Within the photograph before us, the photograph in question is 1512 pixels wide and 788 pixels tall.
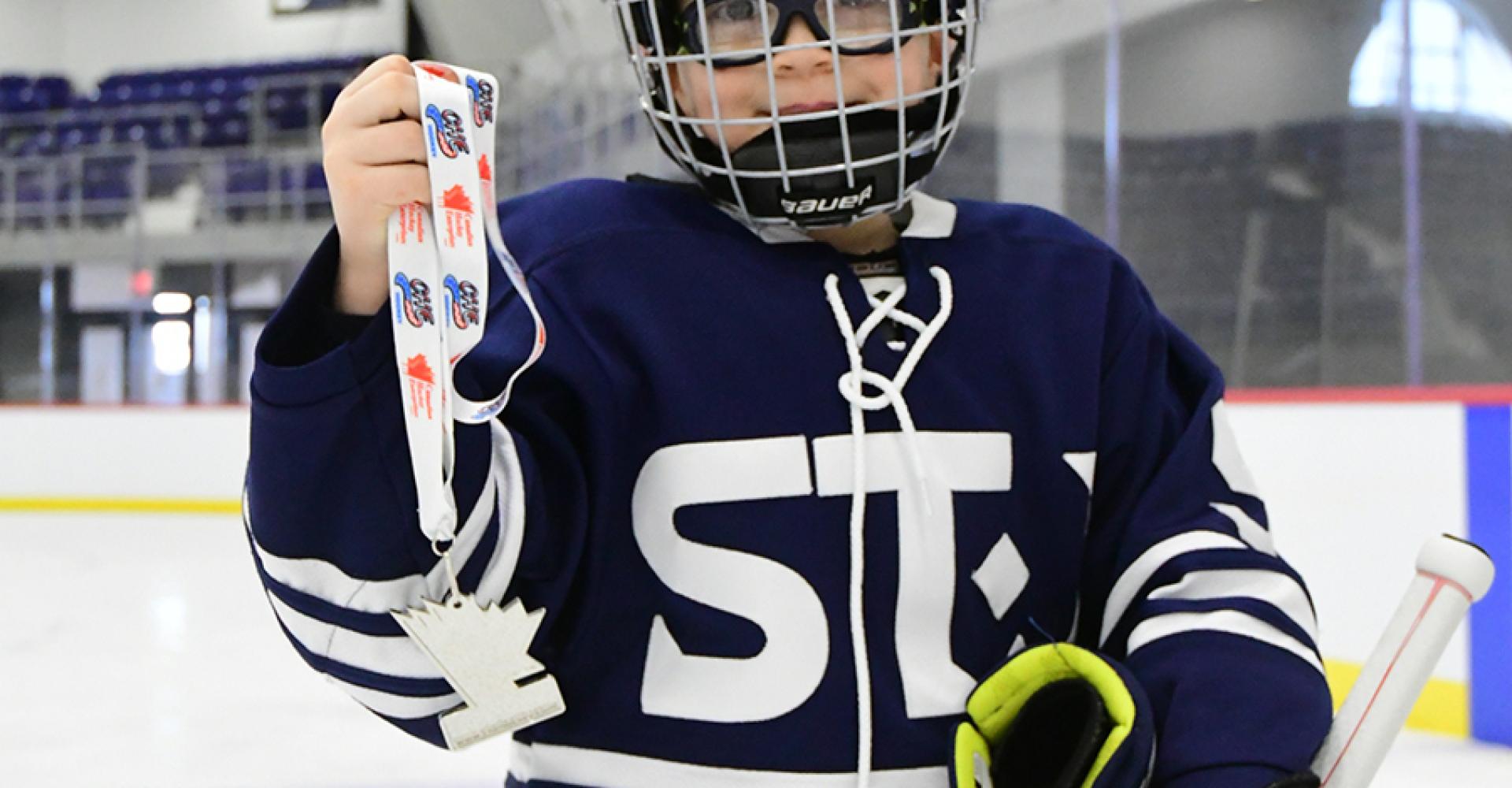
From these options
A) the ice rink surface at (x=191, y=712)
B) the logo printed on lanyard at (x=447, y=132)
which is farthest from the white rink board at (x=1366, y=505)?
the logo printed on lanyard at (x=447, y=132)

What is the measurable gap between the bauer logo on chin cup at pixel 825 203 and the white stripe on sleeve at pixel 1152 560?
247 millimetres

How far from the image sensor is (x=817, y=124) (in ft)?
2.42

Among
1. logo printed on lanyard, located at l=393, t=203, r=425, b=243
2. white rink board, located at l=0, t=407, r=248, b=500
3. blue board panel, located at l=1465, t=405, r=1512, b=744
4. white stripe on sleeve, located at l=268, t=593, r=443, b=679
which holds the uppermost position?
logo printed on lanyard, located at l=393, t=203, r=425, b=243

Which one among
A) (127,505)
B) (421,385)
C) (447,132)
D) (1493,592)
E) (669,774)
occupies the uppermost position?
(447,132)

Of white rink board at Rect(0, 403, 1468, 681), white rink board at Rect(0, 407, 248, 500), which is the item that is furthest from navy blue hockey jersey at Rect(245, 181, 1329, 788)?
white rink board at Rect(0, 407, 248, 500)

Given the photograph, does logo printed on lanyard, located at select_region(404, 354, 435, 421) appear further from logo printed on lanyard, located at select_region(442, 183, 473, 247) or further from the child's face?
the child's face

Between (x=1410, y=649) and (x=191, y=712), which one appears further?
(x=191, y=712)

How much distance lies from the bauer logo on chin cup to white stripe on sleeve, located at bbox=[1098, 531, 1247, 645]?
25cm

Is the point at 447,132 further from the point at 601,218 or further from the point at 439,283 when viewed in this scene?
the point at 601,218

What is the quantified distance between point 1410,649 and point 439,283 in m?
0.44

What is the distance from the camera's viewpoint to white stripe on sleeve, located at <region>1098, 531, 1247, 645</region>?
769 millimetres

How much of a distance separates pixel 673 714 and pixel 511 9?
4.81 meters

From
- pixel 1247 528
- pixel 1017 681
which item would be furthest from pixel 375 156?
pixel 1247 528

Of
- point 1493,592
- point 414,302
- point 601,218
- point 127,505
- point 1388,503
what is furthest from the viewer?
point 127,505
